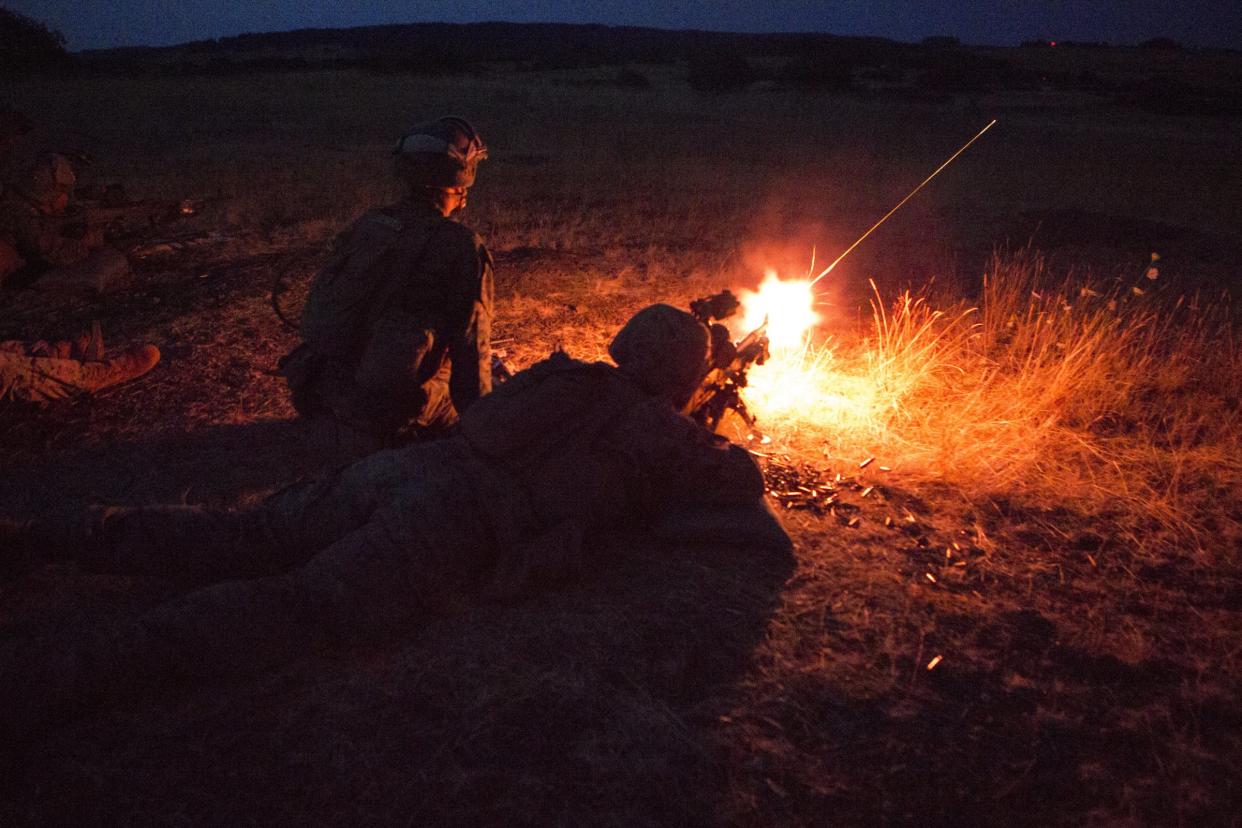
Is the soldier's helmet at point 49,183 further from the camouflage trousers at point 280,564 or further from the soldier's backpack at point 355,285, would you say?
the camouflage trousers at point 280,564

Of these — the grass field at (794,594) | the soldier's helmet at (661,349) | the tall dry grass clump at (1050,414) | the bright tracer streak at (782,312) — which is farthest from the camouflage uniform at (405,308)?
the bright tracer streak at (782,312)

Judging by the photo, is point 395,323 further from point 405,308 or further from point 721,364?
point 721,364

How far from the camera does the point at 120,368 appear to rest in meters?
5.12

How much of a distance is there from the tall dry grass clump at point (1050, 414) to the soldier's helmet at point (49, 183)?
7.59 m

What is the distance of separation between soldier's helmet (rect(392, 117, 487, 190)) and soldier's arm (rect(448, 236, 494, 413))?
37 centimetres

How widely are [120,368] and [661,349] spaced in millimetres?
4155

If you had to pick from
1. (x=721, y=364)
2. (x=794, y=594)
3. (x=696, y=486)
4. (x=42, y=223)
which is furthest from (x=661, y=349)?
(x=42, y=223)

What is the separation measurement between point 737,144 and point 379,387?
16.2 metres

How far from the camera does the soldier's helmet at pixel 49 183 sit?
294 inches

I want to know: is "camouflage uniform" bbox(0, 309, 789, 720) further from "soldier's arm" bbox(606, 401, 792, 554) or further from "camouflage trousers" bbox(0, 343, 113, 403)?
"camouflage trousers" bbox(0, 343, 113, 403)

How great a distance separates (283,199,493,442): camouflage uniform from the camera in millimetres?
3859

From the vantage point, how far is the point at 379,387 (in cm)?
388

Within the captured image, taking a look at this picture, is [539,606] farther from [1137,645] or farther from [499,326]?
[499,326]

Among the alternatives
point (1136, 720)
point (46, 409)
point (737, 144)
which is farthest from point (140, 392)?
point (737, 144)
